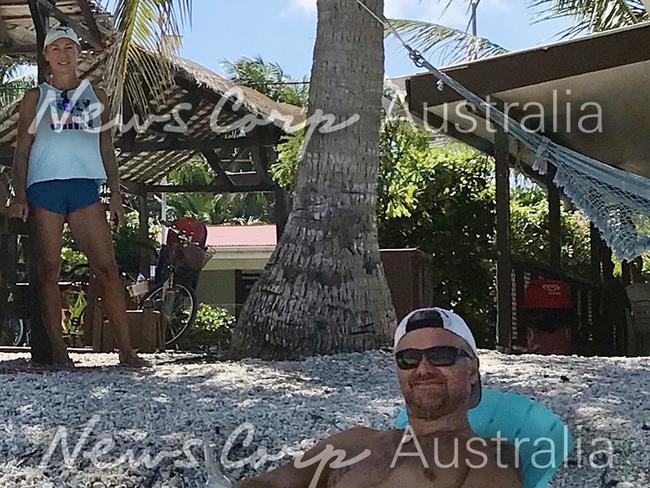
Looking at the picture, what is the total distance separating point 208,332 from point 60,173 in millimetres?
7899

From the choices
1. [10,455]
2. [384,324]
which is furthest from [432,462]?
[384,324]

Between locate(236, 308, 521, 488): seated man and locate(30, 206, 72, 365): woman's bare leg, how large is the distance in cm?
267

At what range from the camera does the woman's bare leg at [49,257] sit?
4617 millimetres

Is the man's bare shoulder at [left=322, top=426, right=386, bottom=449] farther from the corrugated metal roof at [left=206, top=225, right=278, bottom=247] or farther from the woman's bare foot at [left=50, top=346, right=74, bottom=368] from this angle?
the corrugated metal roof at [left=206, top=225, right=278, bottom=247]

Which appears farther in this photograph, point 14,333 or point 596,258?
point 596,258

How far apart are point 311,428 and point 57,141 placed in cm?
205

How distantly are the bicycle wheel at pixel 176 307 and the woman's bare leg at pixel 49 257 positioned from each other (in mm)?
4089

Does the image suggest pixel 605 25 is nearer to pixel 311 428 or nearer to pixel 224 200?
pixel 311 428

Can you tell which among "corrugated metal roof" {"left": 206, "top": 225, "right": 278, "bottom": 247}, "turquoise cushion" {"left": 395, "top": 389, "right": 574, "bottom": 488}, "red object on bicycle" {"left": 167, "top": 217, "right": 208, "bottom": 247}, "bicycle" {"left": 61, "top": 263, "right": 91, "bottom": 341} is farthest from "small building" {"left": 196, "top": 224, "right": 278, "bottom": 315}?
"turquoise cushion" {"left": 395, "top": 389, "right": 574, "bottom": 488}

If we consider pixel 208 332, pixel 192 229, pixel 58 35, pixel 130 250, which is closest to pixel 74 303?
pixel 192 229

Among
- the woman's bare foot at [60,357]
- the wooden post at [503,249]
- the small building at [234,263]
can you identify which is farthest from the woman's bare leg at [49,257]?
the small building at [234,263]

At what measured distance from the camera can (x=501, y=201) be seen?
6973 millimetres

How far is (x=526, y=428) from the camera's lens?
2.33 m

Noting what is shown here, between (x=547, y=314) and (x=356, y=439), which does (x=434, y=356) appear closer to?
(x=356, y=439)
